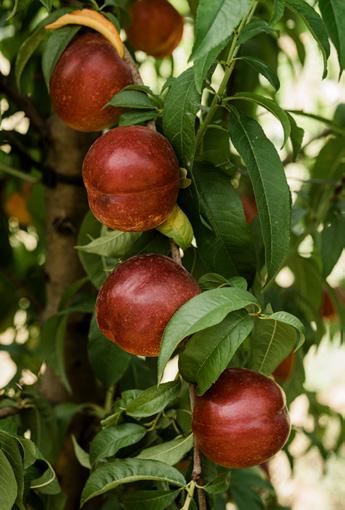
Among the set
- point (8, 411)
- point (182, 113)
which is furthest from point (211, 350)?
point (8, 411)

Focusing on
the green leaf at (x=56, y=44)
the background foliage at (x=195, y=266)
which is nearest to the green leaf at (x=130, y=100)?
the background foliage at (x=195, y=266)

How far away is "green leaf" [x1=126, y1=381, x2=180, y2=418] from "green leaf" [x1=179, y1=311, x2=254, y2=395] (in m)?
0.04

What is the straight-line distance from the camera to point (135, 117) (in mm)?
653

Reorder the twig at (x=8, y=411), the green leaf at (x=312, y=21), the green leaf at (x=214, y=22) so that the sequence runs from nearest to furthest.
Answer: the green leaf at (x=214, y=22)
the green leaf at (x=312, y=21)
the twig at (x=8, y=411)

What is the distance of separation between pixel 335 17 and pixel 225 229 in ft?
0.66

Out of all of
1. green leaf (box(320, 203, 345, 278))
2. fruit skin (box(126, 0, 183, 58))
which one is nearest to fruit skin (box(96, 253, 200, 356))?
green leaf (box(320, 203, 345, 278))

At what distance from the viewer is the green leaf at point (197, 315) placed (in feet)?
1.78

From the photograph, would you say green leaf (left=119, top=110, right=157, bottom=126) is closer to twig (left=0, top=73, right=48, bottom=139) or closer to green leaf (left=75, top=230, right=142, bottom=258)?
green leaf (left=75, top=230, right=142, bottom=258)

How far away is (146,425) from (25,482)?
0.12 meters

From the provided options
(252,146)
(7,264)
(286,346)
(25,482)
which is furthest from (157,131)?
(7,264)

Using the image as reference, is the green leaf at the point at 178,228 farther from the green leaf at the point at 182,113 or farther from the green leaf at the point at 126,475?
the green leaf at the point at 126,475

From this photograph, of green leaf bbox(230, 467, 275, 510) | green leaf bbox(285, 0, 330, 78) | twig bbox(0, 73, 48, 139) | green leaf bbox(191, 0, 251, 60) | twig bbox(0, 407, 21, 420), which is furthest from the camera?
green leaf bbox(230, 467, 275, 510)

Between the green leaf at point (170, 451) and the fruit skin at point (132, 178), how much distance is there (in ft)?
0.64

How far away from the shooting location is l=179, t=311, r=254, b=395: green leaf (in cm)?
59
